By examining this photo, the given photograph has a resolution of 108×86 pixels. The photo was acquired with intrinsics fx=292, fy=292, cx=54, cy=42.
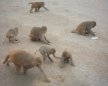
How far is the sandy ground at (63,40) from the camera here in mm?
5410

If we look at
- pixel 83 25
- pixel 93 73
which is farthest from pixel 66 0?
pixel 93 73

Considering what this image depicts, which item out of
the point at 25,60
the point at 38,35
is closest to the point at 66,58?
the point at 25,60

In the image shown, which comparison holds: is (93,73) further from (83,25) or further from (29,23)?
(29,23)

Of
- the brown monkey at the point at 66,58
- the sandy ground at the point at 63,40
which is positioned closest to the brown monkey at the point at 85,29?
the sandy ground at the point at 63,40

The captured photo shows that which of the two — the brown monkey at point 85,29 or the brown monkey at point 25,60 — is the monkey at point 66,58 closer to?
the brown monkey at point 25,60

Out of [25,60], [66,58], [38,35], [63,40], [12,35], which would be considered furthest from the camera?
[63,40]

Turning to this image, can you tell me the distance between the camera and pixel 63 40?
7555 mm

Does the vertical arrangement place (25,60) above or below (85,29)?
above

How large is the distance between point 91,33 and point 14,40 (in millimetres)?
2295

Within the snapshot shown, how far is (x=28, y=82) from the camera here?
5.22m

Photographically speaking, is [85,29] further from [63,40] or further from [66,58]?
[66,58]

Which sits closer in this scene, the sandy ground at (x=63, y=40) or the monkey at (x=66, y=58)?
the sandy ground at (x=63, y=40)

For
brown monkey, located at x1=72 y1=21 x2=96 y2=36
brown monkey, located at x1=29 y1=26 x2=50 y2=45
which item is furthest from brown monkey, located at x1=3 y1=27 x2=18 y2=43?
brown monkey, located at x1=72 y1=21 x2=96 y2=36

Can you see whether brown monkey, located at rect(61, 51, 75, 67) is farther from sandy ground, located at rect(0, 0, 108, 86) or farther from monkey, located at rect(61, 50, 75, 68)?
sandy ground, located at rect(0, 0, 108, 86)
